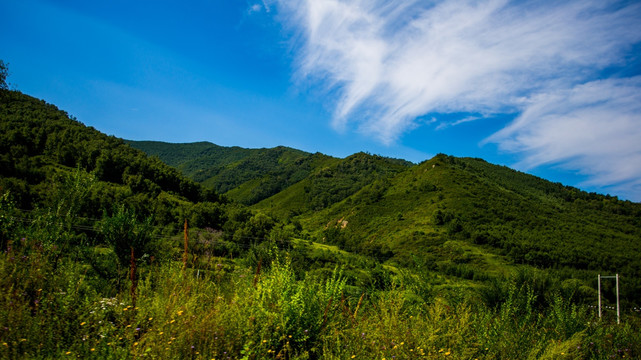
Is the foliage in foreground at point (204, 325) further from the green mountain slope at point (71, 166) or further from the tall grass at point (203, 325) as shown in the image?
the green mountain slope at point (71, 166)

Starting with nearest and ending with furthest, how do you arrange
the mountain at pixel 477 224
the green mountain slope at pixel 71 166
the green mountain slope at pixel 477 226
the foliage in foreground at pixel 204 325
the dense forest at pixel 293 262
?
the foliage in foreground at pixel 204 325
the dense forest at pixel 293 262
the green mountain slope at pixel 71 166
the mountain at pixel 477 224
the green mountain slope at pixel 477 226

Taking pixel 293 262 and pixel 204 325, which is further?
pixel 293 262

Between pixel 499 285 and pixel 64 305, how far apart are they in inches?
441

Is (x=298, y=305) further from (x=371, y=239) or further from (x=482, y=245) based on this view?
(x=371, y=239)

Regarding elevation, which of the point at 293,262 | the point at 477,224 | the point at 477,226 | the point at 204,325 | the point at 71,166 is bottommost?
the point at 204,325

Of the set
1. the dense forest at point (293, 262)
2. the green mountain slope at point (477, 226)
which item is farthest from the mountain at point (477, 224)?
the dense forest at point (293, 262)

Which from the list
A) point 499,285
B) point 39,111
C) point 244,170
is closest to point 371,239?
point 499,285

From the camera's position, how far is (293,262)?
26.7 feet

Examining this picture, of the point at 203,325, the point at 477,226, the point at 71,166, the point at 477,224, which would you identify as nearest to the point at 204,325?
the point at 203,325

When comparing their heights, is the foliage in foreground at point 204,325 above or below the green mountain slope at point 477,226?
below

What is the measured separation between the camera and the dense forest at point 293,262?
10.9 feet

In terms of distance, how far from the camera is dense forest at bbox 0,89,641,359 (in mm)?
3312

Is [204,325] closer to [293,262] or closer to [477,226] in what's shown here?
[293,262]

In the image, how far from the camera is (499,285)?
10.1m
